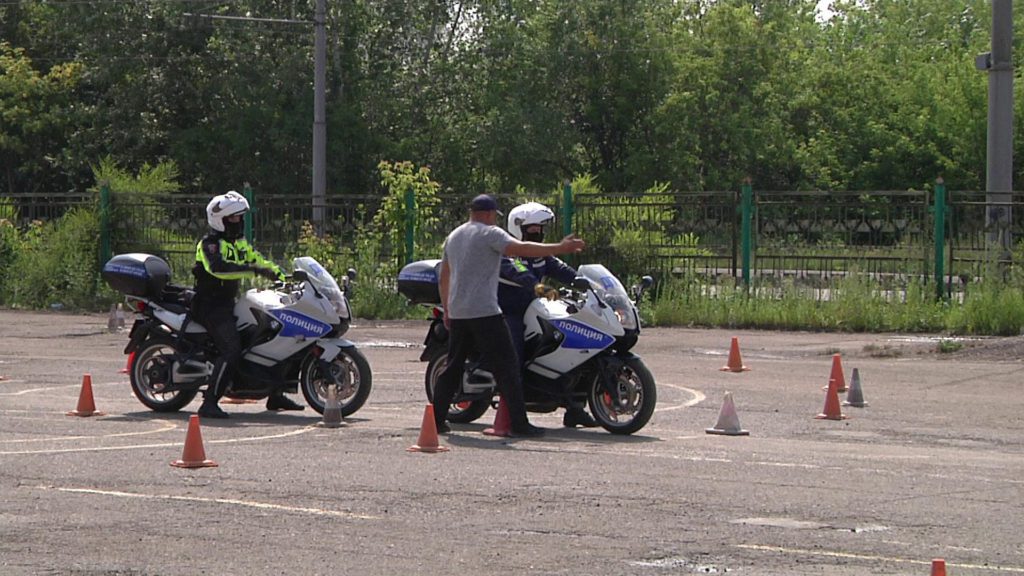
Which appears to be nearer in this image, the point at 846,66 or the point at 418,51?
the point at 418,51

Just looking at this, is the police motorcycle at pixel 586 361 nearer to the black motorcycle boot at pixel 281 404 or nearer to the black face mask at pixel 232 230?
the black motorcycle boot at pixel 281 404

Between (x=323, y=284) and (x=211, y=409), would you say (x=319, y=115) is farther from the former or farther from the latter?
(x=211, y=409)

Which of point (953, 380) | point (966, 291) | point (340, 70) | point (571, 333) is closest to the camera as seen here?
point (571, 333)

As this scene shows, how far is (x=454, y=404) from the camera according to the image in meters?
13.9

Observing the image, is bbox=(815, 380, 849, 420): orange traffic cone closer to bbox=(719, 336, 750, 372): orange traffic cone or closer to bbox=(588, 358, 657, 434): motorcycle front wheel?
bbox=(588, 358, 657, 434): motorcycle front wheel

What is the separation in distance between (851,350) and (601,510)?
12.3 meters

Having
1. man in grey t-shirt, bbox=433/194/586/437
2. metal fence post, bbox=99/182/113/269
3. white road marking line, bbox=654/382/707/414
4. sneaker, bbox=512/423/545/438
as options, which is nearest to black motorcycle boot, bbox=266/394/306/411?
man in grey t-shirt, bbox=433/194/586/437

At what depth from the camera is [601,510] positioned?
31.6 ft

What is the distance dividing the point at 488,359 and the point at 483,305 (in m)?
0.42

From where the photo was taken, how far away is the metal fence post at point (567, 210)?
88.7 ft

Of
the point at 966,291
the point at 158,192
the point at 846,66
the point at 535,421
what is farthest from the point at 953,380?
the point at 846,66

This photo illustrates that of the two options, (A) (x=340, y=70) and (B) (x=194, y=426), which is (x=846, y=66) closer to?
(A) (x=340, y=70)

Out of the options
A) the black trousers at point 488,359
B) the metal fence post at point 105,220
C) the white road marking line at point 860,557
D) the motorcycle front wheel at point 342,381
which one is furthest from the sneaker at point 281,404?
the metal fence post at point 105,220

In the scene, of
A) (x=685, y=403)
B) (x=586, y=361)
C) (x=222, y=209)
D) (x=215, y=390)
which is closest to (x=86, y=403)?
(x=215, y=390)
